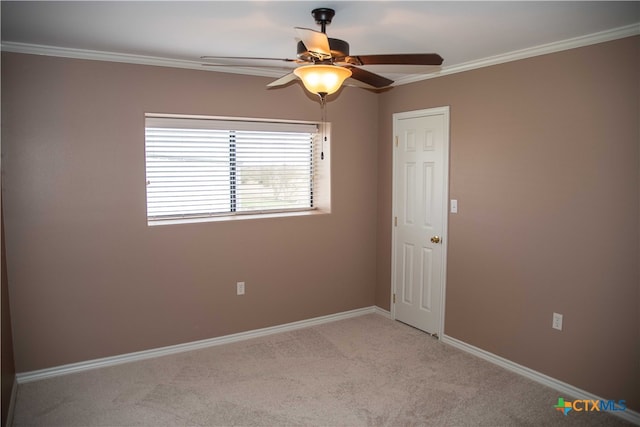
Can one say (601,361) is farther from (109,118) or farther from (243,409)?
(109,118)

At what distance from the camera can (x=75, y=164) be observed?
3438 millimetres

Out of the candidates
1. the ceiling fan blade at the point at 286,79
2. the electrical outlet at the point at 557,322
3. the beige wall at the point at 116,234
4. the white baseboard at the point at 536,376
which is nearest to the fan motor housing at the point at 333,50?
the ceiling fan blade at the point at 286,79

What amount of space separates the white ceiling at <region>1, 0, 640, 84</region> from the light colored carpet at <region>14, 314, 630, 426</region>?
214cm

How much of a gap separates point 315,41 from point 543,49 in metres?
1.98

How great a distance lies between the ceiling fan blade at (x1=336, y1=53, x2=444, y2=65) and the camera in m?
2.23

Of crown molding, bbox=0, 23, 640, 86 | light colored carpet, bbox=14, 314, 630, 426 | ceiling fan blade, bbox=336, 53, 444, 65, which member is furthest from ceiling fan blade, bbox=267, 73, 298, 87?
light colored carpet, bbox=14, 314, 630, 426

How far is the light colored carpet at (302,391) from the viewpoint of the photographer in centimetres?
295

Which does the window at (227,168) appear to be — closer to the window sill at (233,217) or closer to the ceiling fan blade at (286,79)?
the window sill at (233,217)

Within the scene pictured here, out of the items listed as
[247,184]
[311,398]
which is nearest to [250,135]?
[247,184]

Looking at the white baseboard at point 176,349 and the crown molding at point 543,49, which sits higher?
the crown molding at point 543,49

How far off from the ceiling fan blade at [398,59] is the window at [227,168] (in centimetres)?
202

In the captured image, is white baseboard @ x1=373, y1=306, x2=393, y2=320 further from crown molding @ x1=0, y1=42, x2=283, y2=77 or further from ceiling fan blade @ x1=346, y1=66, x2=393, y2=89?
ceiling fan blade @ x1=346, y1=66, x2=393, y2=89

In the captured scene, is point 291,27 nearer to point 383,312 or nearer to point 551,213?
point 551,213

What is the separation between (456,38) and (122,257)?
113 inches
